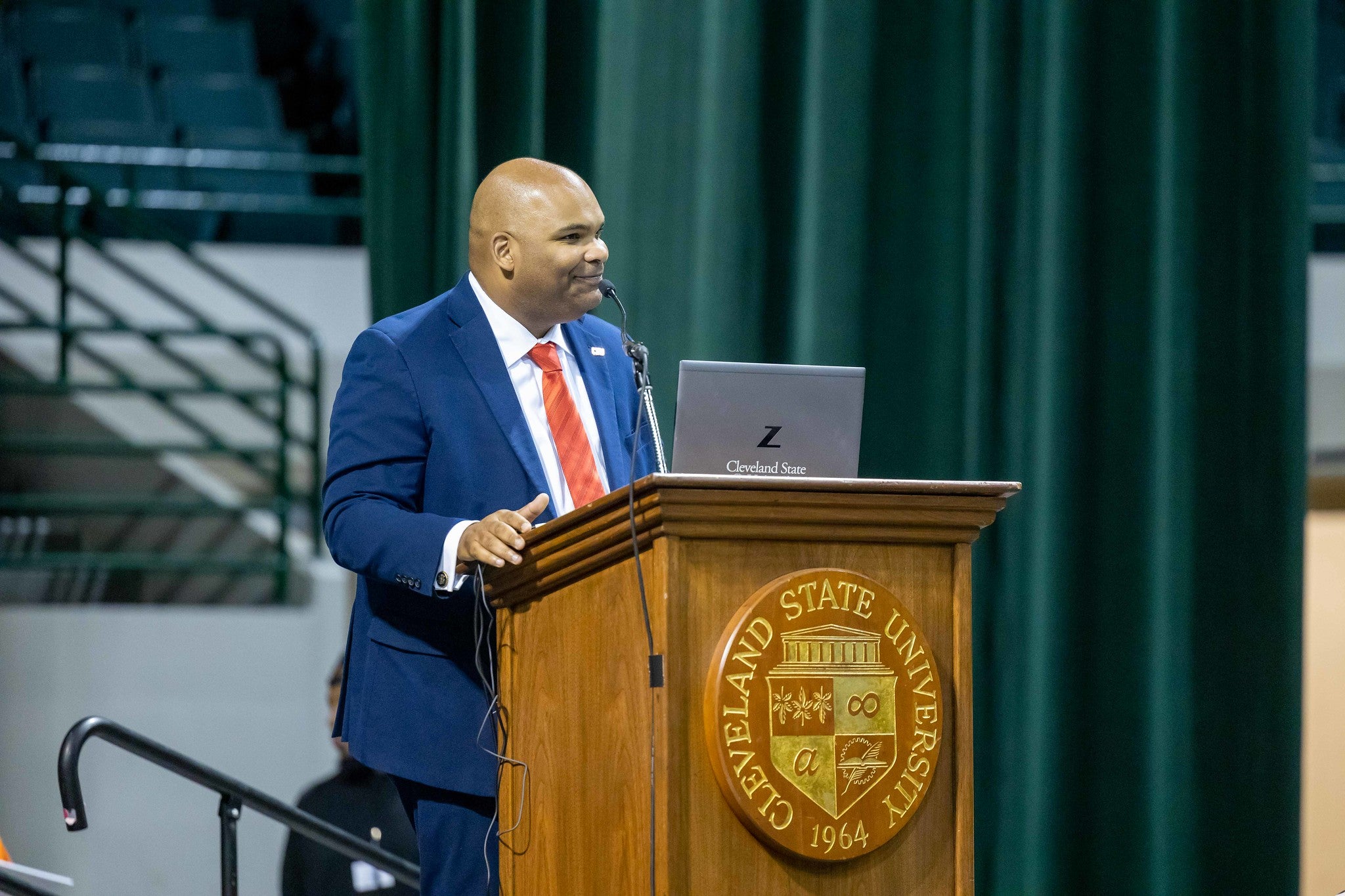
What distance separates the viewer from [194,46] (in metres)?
6.78

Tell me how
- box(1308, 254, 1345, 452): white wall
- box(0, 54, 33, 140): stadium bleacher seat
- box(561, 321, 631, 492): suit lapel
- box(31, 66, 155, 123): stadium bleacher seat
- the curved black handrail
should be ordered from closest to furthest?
box(561, 321, 631, 492): suit lapel < the curved black handrail < box(1308, 254, 1345, 452): white wall < box(0, 54, 33, 140): stadium bleacher seat < box(31, 66, 155, 123): stadium bleacher seat

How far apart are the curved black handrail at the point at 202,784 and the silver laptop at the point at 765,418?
1155 millimetres

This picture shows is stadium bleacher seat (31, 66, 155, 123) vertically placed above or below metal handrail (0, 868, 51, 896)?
above

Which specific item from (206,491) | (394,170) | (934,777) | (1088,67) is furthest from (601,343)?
(206,491)

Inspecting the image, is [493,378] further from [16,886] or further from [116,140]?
[116,140]

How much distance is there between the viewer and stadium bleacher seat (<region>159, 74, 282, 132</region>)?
642cm

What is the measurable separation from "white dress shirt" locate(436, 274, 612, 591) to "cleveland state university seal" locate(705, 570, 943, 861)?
0.37 metres

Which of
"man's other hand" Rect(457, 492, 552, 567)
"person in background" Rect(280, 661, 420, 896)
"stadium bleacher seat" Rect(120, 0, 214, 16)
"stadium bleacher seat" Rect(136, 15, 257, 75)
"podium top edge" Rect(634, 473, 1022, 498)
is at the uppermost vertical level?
"stadium bleacher seat" Rect(120, 0, 214, 16)

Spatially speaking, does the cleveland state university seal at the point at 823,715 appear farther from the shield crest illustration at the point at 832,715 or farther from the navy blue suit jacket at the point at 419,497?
the navy blue suit jacket at the point at 419,497

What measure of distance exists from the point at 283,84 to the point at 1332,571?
481 cm

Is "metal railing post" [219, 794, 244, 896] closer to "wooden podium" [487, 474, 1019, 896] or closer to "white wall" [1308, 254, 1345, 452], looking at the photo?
"wooden podium" [487, 474, 1019, 896]

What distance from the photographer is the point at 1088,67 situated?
3.03 m

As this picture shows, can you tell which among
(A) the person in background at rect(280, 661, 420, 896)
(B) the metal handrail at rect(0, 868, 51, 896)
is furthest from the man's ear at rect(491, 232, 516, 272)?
(A) the person in background at rect(280, 661, 420, 896)

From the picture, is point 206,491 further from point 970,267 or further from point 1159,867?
point 1159,867
